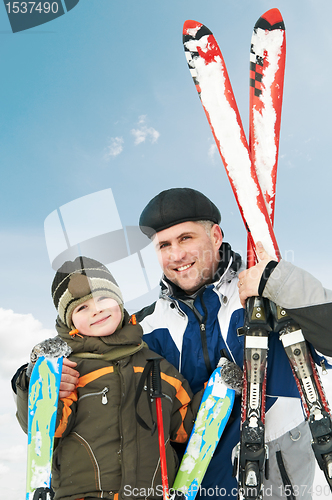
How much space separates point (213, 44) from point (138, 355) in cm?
207

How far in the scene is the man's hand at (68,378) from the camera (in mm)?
1889

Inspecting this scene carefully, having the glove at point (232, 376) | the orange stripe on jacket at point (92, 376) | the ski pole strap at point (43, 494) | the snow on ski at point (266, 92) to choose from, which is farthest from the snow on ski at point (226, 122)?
the ski pole strap at point (43, 494)

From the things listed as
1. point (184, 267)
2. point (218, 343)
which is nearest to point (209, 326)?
point (218, 343)

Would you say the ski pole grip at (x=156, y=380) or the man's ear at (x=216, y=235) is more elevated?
the man's ear at (x=216, y=235)

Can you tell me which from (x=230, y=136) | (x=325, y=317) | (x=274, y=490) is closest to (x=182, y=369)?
(x=274, y=490)

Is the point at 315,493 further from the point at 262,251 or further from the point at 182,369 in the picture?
the point at 262,251

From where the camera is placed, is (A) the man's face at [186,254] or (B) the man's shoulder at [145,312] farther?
(B) the man's shoulder at [145,312]

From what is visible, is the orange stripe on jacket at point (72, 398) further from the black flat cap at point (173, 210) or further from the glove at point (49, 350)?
the black flat cap at point (173, 210)

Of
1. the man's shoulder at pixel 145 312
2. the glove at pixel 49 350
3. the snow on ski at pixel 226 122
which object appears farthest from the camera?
the man's shoulder at pixel 145 312

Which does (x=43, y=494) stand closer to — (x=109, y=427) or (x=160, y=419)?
(x=109, y=427)

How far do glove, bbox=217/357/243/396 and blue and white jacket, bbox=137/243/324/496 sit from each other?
104 millimetres

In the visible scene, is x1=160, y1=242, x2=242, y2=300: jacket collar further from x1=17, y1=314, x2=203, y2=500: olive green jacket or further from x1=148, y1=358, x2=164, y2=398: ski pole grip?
x1=148, y1=358, x2=164, y2=398: ski pole grip

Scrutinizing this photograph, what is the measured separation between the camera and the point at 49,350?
6.36 ft

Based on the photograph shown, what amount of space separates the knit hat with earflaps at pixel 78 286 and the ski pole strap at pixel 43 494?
782 mm
